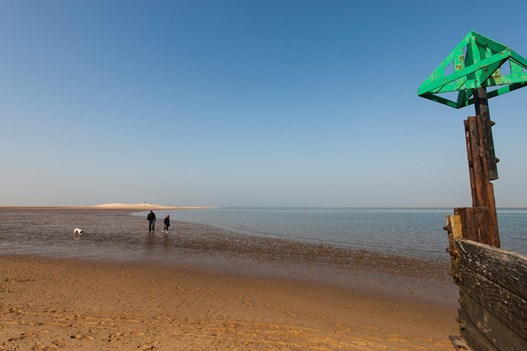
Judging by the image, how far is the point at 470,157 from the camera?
16.2 ft

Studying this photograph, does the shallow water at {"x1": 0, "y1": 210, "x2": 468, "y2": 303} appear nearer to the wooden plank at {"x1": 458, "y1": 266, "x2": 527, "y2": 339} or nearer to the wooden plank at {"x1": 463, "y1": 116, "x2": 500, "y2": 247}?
the wooden plank at {"x1": 463, "y1": 116, "x2": 500, "y2": 247}

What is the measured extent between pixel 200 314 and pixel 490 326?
6.65m

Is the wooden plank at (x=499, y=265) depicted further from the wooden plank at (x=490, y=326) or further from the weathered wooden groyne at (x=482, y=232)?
the wooden plank at (x=490, y=326)

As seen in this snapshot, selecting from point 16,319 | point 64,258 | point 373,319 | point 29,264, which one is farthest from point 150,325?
point 64,258

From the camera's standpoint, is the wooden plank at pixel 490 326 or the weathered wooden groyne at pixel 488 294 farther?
the wooden plank at pixel 490 326

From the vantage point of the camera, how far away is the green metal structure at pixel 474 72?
16.3ft

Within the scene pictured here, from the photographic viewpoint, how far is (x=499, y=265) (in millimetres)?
2957

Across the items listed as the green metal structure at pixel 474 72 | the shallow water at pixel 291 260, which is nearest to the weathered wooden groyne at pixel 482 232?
the green metal structure at pixel 474 72

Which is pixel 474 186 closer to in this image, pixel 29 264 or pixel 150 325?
pixel 150 325

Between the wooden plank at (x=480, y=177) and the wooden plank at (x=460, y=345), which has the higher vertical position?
the wooden plank at (x=480, y=177)

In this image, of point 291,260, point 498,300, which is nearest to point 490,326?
point 498,300

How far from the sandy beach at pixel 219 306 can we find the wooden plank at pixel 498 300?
3.34m

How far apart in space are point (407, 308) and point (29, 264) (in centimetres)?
1677

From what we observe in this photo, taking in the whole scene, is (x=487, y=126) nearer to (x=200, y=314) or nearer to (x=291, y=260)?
(x=200, y=314)
